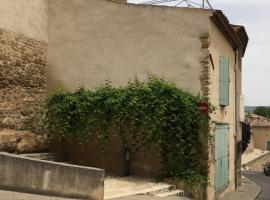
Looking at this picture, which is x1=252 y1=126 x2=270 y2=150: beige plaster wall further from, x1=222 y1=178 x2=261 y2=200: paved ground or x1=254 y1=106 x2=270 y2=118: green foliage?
x1=254 y1=106 x2=270 y2=118: green foliage

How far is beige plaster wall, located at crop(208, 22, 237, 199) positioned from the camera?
12.5 m

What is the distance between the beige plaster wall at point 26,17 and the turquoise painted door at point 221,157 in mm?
5673

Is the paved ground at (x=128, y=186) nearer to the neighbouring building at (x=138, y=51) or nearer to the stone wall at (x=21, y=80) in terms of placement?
the neighbouring building at (x=138, y=51)

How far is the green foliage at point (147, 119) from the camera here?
11.3 m

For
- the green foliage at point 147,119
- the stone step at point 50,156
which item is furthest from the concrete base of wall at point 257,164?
the green foliage at point 147,119

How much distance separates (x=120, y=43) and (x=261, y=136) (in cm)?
4299

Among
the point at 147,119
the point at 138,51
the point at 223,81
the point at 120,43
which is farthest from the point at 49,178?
the point at 223,81

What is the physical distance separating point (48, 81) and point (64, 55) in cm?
89

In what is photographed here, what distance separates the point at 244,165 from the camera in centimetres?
3719

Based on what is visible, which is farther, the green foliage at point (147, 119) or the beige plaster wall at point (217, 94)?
the beige plaster wall at point (217, 94)

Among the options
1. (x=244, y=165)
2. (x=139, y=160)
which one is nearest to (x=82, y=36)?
(x=139, y=160)

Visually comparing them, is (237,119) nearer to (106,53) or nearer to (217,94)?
Answer: (217,94)

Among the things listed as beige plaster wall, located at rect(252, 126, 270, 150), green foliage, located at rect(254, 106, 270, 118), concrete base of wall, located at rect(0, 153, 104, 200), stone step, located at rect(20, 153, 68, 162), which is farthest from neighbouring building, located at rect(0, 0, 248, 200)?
green foliage, located at rect(254, 106, 270, 118)

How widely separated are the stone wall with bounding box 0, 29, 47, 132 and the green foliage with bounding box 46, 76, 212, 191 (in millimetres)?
1051
